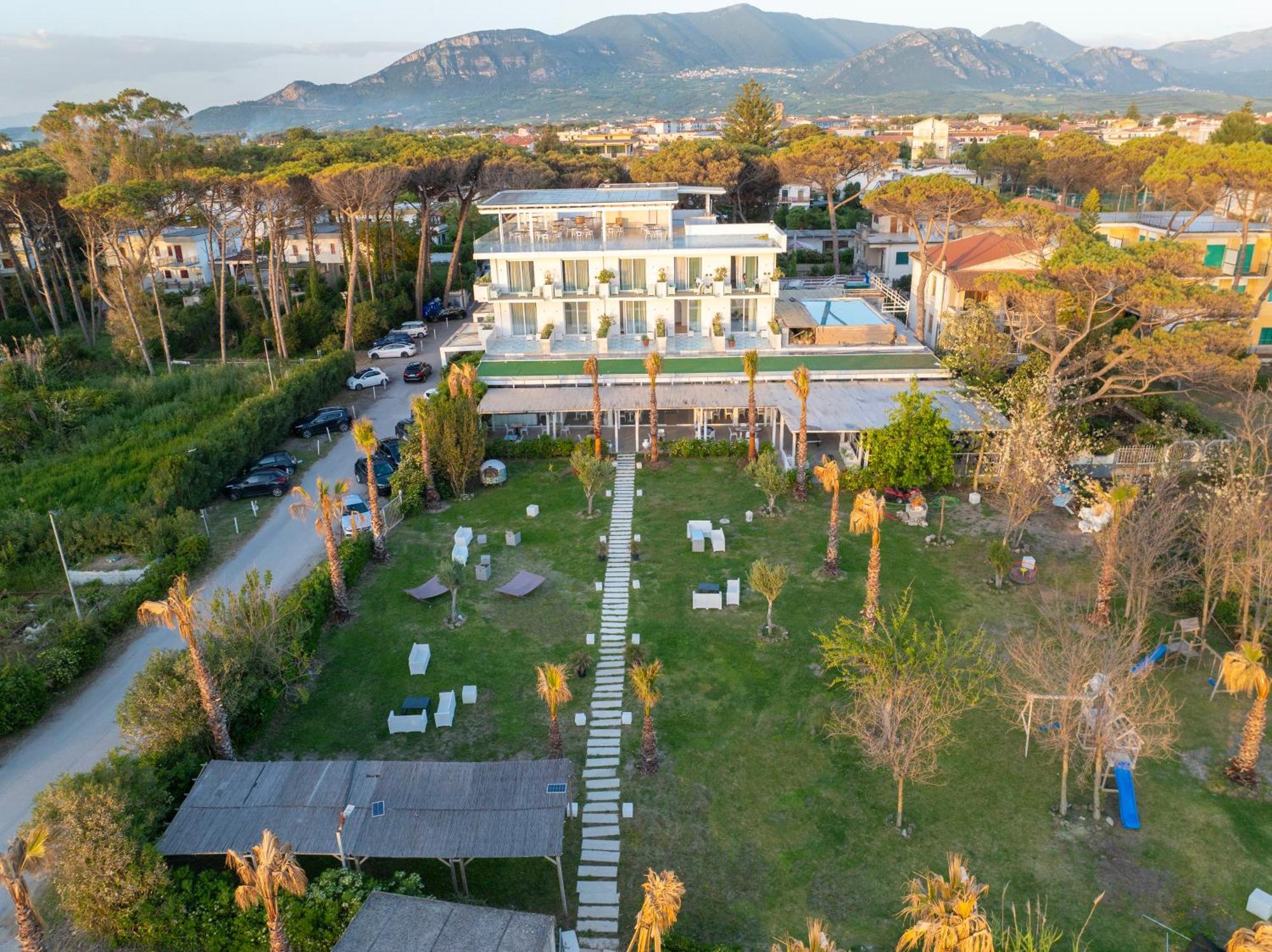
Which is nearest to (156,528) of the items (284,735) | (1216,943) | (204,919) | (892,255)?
(284,735)

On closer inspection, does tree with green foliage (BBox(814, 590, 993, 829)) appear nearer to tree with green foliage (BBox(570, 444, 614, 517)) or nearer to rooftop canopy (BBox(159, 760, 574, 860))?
rooftop canopy (BBox(159, 760, 574, 860))

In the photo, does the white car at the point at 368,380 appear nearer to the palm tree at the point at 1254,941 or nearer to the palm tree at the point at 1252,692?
the palm tree at the point at 1252,692

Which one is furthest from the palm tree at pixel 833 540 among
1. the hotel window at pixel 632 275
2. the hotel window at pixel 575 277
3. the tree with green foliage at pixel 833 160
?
the tree with green foliage at pixel 833 160

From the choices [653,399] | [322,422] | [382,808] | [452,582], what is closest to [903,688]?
[382,808]

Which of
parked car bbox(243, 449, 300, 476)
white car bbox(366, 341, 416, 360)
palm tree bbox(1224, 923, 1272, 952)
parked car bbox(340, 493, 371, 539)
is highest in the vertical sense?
palm tree bbox(1224, 923, 1272, 952)

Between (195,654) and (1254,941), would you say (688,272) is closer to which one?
(195,654)

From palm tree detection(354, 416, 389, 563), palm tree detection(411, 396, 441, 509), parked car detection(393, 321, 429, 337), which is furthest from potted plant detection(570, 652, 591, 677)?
parked car detection(393, 321, 429, 337)

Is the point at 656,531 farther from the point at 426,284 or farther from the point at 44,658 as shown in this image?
the point at 426,284

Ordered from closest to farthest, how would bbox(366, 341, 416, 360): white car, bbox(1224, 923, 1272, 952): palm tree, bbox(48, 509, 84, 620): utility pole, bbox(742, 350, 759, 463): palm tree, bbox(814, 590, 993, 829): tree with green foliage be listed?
1. bbox(1224, 923, 1272, 952): palm tree
2. bbox(814, 590, 993, 829): tree with green foliage
3. bbox(48, 509, 84, 620): utility pole
4. bbox(742, 350, 759, 463): palm tree
5. bbox(366, 341, 416, 360): white car
